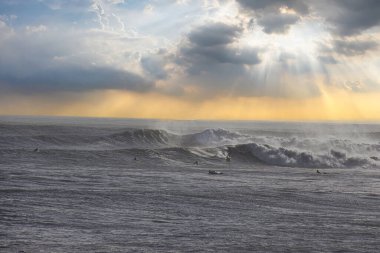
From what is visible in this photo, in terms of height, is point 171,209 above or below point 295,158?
above

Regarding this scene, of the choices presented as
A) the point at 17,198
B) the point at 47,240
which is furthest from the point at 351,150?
the point at 47,240

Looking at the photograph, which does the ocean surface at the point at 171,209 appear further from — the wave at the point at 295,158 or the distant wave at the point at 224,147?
the wave at the point at 295,158

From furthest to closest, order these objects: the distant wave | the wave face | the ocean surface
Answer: the distant wave, the wave face, the ocean surface

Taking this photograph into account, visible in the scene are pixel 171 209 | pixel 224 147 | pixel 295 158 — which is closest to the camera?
pixel 171 209

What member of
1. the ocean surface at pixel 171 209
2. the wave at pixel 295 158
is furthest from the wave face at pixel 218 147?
the ocean surface at pixel 171 209

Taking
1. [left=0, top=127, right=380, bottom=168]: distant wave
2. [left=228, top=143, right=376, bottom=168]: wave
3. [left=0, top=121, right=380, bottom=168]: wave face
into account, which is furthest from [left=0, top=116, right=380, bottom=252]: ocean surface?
[left=228, top=143, right=376, bottom=168]: wave

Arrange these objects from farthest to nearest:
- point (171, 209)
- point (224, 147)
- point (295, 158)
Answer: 1. point (224, 147)
2. point (295, 158)
3. point (171, 209)

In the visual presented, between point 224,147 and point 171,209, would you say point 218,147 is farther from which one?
point 171,209

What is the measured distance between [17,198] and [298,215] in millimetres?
9544

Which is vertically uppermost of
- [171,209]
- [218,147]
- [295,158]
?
[218,147]

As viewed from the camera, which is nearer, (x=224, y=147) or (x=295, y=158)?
(x=295, y=158)

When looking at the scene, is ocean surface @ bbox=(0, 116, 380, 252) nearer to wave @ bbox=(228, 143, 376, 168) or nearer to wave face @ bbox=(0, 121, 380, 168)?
wave face @ bbox=(0, 121, 380, 168)

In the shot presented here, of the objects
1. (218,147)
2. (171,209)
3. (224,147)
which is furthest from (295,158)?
(171,209)

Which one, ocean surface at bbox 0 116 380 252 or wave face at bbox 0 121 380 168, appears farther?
wave face at bbox 0 121 380 168
